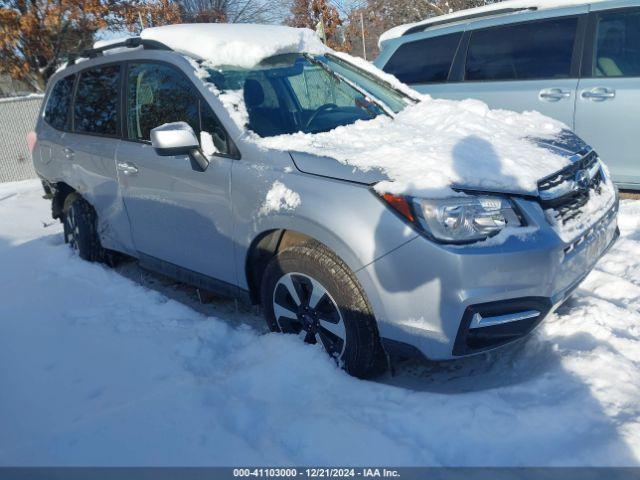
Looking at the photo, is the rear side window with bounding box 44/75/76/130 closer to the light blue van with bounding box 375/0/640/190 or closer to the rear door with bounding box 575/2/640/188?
the light blue van with bounding box 375/0/640/190

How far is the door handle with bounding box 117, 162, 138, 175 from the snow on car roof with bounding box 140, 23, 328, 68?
81 cm

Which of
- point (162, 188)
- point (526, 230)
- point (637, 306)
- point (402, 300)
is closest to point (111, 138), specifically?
point (162, 188)

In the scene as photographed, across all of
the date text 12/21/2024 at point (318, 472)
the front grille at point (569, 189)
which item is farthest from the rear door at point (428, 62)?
the date text 12/21/2024 at point (318, 472)

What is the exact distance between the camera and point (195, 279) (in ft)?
11.3

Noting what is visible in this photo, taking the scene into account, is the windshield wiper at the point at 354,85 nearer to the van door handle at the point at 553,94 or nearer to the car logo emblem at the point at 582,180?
the car logo emblem at the point at 582,180

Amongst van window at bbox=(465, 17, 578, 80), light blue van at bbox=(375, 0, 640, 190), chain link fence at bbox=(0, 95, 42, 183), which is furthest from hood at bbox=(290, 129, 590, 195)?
chain link fence at bbox=(0, 95, 42, 183)

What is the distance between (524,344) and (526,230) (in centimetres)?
77

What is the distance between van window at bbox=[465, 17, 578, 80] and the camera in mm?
4871

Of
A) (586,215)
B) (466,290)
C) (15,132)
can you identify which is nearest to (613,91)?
(586,215)

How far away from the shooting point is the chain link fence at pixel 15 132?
10609mm

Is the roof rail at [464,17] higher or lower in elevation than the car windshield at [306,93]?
higher

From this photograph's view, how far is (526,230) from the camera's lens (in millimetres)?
2311

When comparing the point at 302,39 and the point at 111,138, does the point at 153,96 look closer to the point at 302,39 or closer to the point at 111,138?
the point at 111,138

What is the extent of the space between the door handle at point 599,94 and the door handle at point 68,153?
14.2ft
